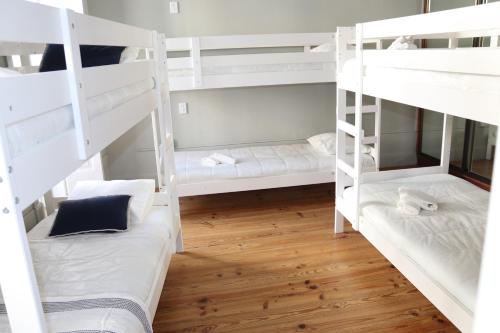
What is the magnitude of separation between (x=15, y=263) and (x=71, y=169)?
15.1 inches

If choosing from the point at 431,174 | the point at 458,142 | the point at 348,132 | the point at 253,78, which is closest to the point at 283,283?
the point at 348,132

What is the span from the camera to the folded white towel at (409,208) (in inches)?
81.2

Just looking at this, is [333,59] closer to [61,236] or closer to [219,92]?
[219,92]

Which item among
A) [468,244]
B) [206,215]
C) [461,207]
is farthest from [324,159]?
[468,244]

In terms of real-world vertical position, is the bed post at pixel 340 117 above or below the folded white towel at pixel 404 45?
below

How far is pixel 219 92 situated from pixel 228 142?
52cm

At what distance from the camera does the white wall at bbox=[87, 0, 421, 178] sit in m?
3.71

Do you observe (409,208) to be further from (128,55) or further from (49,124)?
(49,124)

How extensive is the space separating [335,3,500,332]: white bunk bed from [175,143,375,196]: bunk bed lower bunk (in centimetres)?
58

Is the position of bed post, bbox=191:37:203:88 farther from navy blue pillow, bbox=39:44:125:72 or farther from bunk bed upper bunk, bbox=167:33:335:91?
navy blue pillow, bbox=39:44:125:72

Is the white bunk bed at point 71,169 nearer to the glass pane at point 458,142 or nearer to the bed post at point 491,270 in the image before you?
the bed post at point 491,270

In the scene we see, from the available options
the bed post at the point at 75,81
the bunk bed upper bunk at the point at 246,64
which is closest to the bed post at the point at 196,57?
the bunk bed upper bunk at the point at 246,64

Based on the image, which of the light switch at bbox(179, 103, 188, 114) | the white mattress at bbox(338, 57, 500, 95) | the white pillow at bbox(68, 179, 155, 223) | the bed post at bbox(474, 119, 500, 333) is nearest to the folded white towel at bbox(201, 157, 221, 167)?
the light switch at bbox(179, 103, 188, 114)

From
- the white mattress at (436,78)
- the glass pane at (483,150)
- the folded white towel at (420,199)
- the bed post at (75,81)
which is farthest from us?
the glass pane at (483,150)
